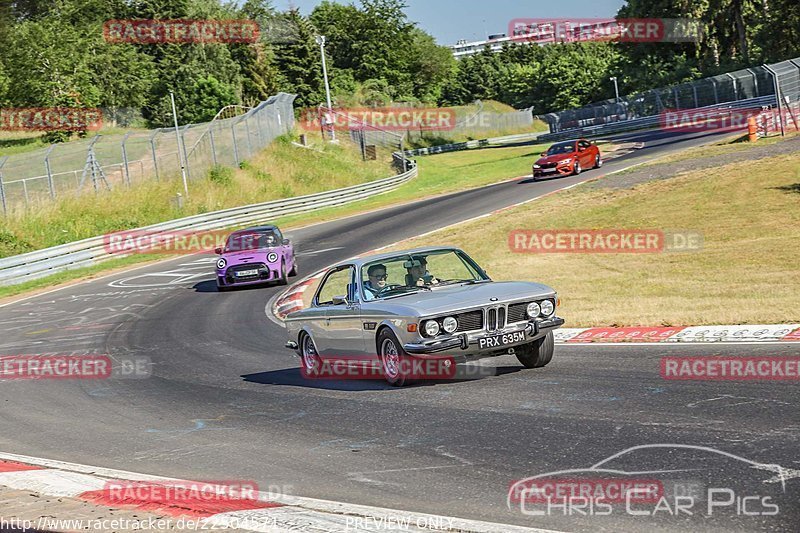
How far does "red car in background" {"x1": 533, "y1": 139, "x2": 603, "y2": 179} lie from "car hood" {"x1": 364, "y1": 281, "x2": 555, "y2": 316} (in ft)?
97.3

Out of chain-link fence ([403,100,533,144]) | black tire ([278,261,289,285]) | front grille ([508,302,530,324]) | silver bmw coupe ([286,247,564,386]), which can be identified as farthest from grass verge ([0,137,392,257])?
chain-link fence ([403,100,533,144])

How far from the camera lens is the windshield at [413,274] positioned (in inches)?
432

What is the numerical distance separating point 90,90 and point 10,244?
41.3 m

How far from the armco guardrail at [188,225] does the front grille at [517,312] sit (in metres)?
23.2

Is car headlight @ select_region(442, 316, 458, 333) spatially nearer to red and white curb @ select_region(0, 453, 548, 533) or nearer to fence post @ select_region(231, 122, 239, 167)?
red and white curb @ select_region(0, 453, 548, 533)

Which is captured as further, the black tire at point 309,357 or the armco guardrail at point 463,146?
the armco guardrail at point 463,146

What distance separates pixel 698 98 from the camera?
212 ft

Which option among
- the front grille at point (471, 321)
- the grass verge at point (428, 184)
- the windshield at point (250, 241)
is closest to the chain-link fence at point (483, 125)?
the grass verge at point (428, 184)

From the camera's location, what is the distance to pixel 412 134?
8688 cm

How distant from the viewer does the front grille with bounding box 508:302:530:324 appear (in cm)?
1003

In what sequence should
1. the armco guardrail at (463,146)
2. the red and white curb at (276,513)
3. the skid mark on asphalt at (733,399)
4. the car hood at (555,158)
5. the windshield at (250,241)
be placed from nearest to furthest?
the red and white curb at (276,513), the skid mark on asphalt at (733,399), the windshield at (250,241), the car hood at (555,158), the armco guardrail at (463,146)

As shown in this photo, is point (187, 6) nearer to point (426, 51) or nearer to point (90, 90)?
point (90, 90)

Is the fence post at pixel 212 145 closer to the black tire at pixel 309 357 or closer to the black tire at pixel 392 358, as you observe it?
the black tire at pixel 309 357

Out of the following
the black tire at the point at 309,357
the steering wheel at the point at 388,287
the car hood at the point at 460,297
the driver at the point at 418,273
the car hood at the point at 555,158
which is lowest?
the black tire at the point at 309,357
